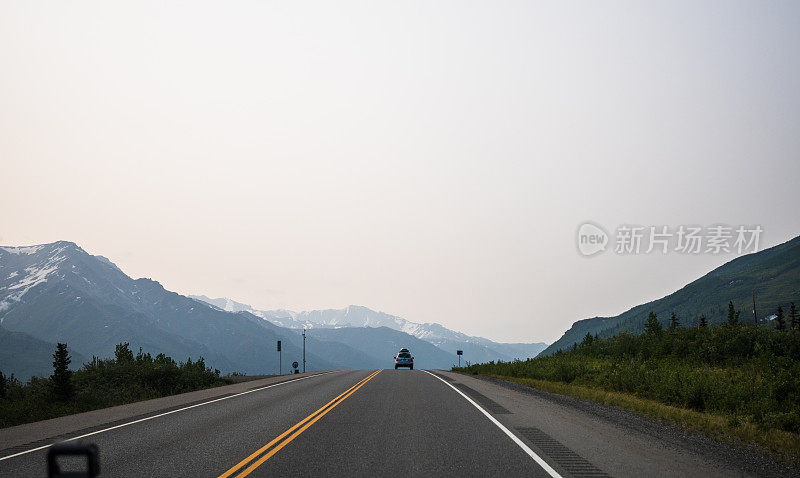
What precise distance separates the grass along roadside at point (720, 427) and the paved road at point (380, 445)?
1.45 metres

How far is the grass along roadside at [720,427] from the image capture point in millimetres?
10023

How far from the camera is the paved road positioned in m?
8.20

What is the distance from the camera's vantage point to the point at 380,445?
9.88 metres

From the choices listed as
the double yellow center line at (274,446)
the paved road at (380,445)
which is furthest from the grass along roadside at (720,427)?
the double yellow center line at (274,446)

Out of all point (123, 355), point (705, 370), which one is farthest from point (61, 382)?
point (705, 370)

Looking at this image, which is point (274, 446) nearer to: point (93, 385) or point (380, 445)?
point (380, 445)

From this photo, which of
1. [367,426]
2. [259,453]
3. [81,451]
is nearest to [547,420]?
[367,426]

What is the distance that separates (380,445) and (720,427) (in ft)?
24.1

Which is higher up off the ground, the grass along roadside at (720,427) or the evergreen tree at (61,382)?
the evergreen tree at (61,382)

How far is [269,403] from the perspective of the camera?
17266 millimetres

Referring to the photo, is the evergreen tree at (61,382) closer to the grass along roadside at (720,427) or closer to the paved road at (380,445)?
the paved road at (380,445)

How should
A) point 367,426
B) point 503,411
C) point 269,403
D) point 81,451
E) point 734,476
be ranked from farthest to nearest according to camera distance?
point 269,403 < point 503,411 < point 367,426 < point 734,476 < point 81,451

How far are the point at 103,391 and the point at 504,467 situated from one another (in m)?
21.1

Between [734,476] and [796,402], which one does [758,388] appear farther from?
[734,476]
